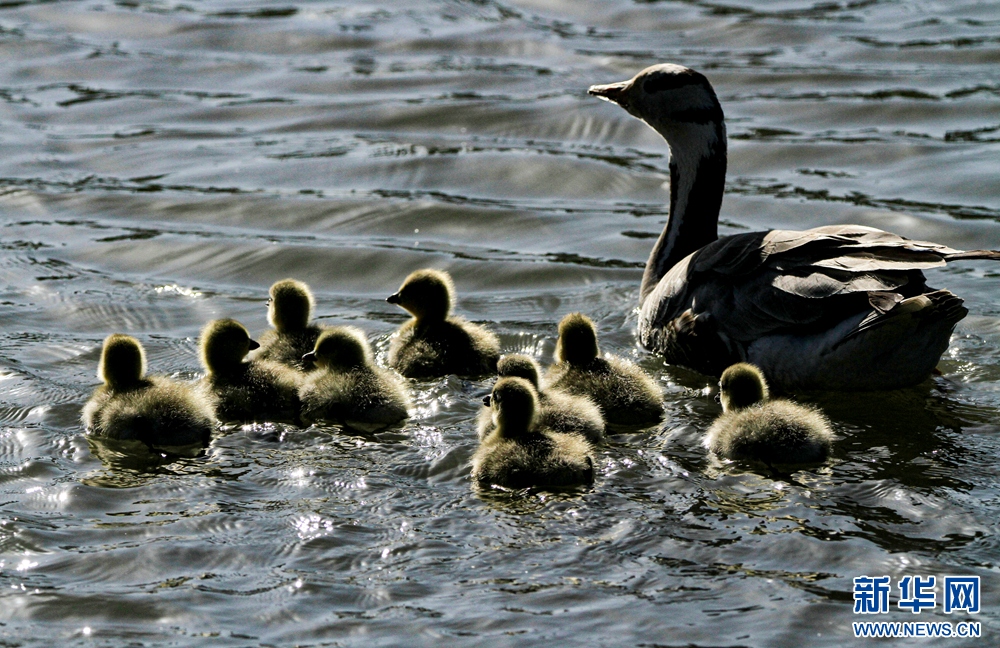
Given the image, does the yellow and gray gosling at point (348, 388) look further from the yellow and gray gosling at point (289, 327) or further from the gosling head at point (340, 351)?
the yellow and gray gosling at point (289, 327)

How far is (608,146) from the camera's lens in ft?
49.1

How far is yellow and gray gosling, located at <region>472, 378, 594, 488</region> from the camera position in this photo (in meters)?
6.57

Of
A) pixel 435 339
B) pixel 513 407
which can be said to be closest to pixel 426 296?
pixel 435 339

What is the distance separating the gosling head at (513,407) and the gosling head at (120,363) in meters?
2.13

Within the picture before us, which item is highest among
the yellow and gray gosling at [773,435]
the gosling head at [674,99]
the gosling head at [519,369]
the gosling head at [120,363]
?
the gosling head at [674,99]

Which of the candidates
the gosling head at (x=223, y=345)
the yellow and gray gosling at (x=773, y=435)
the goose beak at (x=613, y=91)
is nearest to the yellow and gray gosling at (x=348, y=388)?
the gosling head at (x=223, y=345)

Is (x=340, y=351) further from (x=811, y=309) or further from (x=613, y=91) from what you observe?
(x=613, y=91)

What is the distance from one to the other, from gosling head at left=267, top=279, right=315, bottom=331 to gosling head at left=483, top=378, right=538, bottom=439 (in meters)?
2.25

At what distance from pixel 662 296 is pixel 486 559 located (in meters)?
3.68

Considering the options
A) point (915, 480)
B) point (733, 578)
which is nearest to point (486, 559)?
point (733, 578)

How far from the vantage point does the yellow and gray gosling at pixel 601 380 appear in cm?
767

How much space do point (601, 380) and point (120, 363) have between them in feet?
8.89

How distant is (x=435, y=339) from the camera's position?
864 cm

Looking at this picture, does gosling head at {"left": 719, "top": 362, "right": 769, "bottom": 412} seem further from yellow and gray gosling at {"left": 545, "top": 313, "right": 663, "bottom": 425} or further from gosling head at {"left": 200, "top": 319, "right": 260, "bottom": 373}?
gosling head at {"left": 200, "top": 319, "right": 260, "bottom": 373}
